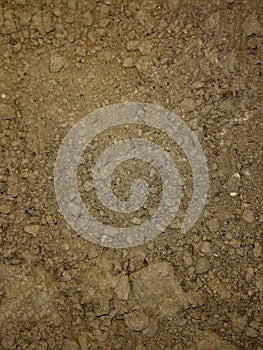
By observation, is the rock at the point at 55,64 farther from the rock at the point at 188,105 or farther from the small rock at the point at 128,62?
the rock at the point at 188,105

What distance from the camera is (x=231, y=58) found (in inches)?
77.2

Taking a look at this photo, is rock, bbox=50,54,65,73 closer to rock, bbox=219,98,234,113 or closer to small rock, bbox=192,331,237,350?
rock, bbox=219,98,234,113

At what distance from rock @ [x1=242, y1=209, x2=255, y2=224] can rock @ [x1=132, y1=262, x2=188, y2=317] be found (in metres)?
0.34

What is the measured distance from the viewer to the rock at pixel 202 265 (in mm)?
1969

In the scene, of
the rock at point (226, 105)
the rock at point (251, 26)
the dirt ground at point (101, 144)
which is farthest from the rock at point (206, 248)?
the rock at point (251, 26)

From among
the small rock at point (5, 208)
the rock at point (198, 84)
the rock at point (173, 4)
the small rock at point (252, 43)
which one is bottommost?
the small rock at point (5, 208)

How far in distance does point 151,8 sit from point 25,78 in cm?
55

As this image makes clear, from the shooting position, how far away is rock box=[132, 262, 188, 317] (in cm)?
197

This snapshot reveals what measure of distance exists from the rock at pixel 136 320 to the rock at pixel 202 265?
0.27m

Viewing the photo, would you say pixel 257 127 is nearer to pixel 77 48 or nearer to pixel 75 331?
pixel 77 48

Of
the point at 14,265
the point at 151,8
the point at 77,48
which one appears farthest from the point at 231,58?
the point at 14,265

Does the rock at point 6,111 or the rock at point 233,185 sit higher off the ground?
the rock at point 6,111

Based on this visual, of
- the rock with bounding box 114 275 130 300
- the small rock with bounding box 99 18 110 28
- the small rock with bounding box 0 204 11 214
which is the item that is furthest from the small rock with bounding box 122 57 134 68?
the rock with bounding box 114 275 130 300

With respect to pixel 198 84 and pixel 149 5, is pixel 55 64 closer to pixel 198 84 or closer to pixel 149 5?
pixel 149 5
